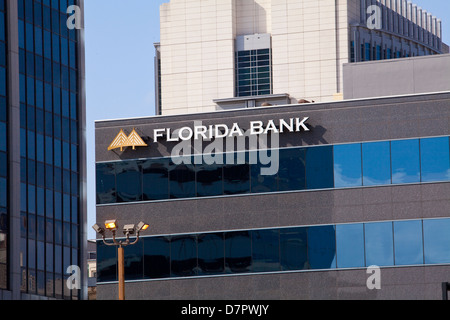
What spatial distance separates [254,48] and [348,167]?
80424 millimetres

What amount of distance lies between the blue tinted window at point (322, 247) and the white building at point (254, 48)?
7240 centimetres

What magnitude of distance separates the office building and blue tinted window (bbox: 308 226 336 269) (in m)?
24.4

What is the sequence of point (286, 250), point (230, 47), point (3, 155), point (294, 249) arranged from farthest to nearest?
point (230, 47), point (3, 155), point (286, 250), point (294, 249)

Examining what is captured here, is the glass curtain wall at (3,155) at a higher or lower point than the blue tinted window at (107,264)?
higher

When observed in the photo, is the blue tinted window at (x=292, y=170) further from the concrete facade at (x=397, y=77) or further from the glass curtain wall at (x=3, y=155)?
the glass curtain wall at (x=3, y=155)

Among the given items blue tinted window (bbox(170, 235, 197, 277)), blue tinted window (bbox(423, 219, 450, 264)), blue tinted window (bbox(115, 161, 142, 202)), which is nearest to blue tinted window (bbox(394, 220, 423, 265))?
blue tinted window (bbox(423, 219, 450, 264))

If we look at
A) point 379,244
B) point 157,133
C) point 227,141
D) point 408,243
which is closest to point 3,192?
point 157,133


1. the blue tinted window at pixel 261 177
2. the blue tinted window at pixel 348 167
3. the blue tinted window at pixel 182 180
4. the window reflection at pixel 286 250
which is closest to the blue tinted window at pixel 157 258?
the window reflection at pixel 286 250

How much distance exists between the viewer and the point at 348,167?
5250 cm

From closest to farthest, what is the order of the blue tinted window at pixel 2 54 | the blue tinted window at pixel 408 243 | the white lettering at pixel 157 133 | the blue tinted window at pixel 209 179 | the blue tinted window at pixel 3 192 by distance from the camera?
the blue tinted window at pixel 408 243
the blue tinted window at pixel 209 179
the white lettering at pixel 157 133
the blue tinted window at pixel 3 192
the blue tinted window at pixel 2 54

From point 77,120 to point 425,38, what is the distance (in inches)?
3122

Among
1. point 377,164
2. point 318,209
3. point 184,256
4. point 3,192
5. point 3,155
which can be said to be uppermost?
point 3,155

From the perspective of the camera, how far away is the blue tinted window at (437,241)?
50406mm

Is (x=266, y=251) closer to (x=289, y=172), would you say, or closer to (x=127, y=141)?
(x=289, y=172)
